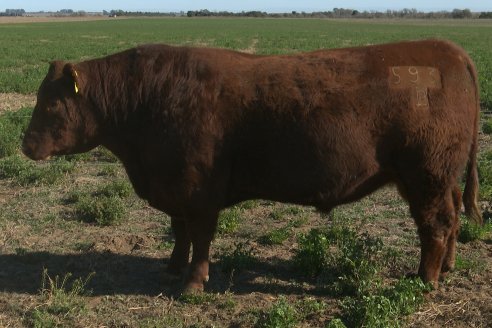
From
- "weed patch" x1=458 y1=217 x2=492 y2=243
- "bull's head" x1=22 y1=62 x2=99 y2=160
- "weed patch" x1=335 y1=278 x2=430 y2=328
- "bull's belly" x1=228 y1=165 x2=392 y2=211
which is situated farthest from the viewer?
"weed patch" x1=458 y1=217 x2=492 y2=243

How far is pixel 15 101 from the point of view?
14.6 m

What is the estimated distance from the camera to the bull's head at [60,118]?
480 centimetres

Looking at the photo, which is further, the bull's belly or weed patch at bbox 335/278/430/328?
the bull's belly

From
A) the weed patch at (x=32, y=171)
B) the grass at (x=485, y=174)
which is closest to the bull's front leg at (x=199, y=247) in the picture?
the weed patch at (x=32, y=171)

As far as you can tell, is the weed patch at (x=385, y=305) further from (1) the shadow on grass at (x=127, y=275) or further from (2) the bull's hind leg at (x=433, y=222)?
(1) the shadow on grass at (x=127, y=275)

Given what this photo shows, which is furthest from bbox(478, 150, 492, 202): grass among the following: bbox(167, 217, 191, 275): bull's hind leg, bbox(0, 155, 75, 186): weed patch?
bbox(0, 155, 75, 186): weed patch

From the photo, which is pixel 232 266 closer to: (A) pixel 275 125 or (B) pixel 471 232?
(A) pixel 275 125

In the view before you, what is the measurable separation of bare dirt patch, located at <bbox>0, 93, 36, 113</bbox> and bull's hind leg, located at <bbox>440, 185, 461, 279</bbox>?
1096 centimetres

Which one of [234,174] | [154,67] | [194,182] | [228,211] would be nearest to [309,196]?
[234,174]

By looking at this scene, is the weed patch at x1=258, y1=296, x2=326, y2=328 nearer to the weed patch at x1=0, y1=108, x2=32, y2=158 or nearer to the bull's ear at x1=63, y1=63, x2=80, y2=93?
the bull's ear at x1=63, y1=63, x2=80, y2=93

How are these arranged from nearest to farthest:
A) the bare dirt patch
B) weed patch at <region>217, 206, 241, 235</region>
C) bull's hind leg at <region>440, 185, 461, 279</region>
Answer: bull's hind leg at <region>440, 185, 461, 279</region>
weed patch at <region>217, 206, 241, 235</region>
the bare dirt patch

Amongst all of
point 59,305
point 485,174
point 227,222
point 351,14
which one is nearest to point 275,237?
point 227,222

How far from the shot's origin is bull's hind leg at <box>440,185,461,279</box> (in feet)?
16.1

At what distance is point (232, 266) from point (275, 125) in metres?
1.48
